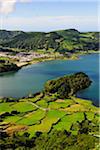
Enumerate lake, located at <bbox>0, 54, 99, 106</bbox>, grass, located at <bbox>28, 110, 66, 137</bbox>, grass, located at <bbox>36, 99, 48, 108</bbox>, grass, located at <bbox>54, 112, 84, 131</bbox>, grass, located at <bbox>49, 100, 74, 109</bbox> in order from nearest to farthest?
1. grass, located at <bbox>28, 110, 66, 137</bbox>
2. grass, located at <bbox>54, 112, 84, 131</bbox>
3. grass, located at <bbox>49, 100, 74, 109</bbox>
4. grass, located at <bbox>36, 99, 48, 108</bbox>
5. lake, located at <bbox>0, 54, 99, 106</bbox>

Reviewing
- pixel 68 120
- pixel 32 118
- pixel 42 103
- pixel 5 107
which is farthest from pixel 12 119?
pixel 42 103

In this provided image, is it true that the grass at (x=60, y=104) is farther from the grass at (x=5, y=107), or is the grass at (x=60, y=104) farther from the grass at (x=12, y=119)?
the grass at (x=12, y=119)

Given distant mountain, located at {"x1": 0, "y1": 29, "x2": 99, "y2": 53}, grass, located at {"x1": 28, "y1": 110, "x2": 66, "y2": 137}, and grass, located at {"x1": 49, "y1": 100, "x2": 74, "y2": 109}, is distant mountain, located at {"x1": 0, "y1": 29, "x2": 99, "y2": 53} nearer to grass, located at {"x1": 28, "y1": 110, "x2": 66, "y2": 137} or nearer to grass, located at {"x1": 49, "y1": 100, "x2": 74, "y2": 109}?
grass, located at {"x1": 49, "y1": 100, "x2": 74, "y2": 109}

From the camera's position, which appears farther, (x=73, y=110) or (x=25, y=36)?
(x=25, y=36)

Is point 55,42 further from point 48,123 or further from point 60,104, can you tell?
point 48,123

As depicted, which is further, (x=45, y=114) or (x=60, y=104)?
(x=60, y=104)

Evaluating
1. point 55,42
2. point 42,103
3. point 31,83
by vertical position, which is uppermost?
point 55,42

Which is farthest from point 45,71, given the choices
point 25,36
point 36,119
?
point 25,36

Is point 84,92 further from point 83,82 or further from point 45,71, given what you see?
point 45,71

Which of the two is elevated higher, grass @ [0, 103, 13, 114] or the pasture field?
grass @ [0, 103, 13, 114]

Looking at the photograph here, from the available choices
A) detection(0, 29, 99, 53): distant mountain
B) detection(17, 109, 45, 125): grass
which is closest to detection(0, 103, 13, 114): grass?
detection(17, 109, 45, 125): grass

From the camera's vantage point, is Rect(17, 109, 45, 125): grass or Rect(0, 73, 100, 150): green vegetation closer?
Rect(0, 73, 100, 150): green vegetation
